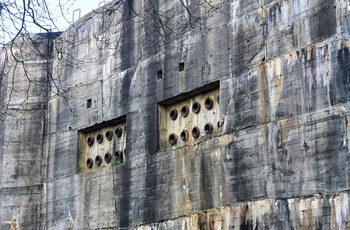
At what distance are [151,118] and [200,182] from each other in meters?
1.91

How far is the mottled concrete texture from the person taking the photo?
1024 centimetres

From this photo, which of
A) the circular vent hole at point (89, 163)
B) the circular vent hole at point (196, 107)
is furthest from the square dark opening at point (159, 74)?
the circular vent hole at point (89, 163)

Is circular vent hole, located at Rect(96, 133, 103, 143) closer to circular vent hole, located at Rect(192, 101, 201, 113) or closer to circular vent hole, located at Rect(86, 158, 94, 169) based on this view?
circular vent hole, located at Rect(86, 158, 94, 169)

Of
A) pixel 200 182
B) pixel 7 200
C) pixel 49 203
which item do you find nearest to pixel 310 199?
pixel 200 182

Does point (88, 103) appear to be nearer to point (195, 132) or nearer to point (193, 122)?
point (193, 122)

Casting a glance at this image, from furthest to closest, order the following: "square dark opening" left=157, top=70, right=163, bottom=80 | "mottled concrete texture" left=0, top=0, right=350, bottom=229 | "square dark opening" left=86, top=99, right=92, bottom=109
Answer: "square dark opening" left=86, top=99, right=92, bottom=109 < "square dark opening" left=157, top=70, right=163, bottom=80 < "mottled concrete texture" left=0, top=0, right=350, bottom=229

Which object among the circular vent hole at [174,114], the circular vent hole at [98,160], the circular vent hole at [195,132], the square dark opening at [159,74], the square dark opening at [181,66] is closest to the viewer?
the circular vent hole at [195,132]

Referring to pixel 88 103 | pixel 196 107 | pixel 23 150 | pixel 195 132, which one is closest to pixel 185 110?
pixel 196 107

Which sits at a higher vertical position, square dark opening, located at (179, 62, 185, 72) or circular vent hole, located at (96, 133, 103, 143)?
square dark opening, located at (179, 62, 185, 72)

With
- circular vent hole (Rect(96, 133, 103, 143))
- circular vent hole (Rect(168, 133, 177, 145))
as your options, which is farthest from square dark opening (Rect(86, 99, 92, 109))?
circular vent hole (Rect(168, 133, 177, 145))

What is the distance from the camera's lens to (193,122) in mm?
12789

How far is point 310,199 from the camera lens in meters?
10.1

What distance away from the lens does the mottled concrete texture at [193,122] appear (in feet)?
33.6

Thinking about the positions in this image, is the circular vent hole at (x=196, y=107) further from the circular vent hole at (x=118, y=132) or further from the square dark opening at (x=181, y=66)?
the circular vent hole at (x=118, y=132)
